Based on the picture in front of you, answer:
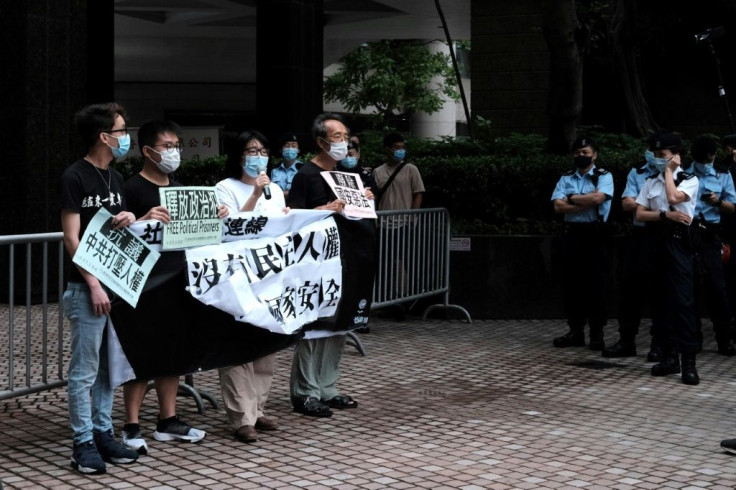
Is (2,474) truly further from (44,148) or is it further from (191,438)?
(44,148)

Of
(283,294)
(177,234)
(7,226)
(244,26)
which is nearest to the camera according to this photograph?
(177,234)

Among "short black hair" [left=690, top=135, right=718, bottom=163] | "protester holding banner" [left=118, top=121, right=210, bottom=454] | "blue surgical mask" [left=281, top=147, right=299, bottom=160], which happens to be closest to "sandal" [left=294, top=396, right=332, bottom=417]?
"protester holding banner" [left=118, top=121, right=210, bottom=454]

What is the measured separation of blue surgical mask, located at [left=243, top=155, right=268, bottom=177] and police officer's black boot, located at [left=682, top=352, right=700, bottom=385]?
4055 mm

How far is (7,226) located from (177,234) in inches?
279

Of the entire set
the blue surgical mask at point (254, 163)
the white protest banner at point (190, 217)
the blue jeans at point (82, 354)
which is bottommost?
the blue jeans at point (82, 354)

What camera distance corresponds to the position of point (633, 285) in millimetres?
10461

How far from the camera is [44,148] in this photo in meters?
13.3

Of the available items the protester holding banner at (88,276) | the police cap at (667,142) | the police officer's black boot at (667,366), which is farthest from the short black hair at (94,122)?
the police officer's black boot at (667,366)

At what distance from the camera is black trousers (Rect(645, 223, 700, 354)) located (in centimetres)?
948

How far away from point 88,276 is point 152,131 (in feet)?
3.33

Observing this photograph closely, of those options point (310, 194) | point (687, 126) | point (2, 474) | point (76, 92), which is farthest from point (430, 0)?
point (2, 474)

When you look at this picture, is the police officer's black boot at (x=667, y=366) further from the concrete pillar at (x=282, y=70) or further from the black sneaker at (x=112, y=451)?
the concrete pillar at (x=282, y=70)

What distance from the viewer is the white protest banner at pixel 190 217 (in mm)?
6691

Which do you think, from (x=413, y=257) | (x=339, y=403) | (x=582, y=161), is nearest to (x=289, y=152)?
(x=413, y=257)
